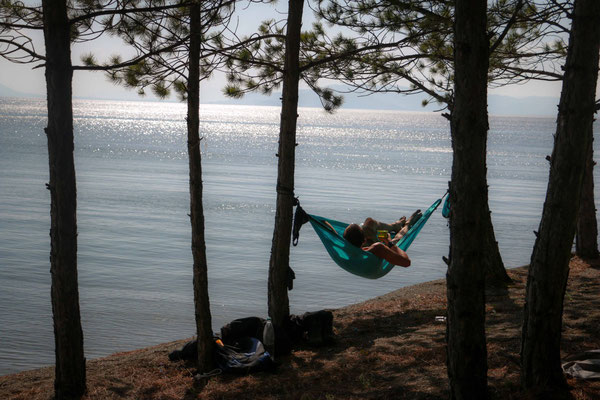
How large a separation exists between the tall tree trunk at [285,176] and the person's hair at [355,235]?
645 millimetres

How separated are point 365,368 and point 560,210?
1.98 meters

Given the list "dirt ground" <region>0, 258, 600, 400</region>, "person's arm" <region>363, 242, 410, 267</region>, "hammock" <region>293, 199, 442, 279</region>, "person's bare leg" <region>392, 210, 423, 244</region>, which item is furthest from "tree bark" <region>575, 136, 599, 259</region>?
"hammock" <region>293, 199, 442, 279</region>

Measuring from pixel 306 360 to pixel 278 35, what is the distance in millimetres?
2727

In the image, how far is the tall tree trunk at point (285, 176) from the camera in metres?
5.05

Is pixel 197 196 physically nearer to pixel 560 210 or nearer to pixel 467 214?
pixel 467 214

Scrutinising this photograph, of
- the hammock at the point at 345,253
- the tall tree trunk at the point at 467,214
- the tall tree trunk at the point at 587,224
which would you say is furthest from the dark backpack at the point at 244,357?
the tall tree trunk at the point at 587,224

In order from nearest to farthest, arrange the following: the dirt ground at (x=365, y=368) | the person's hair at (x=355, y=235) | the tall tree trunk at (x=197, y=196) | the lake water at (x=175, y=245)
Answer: the dirt ground at (x=365, y=368), the tall tree trunk at (x=197, y=196), the person's hair at (x=355, y=235), the lake water at (x=175, y=245)

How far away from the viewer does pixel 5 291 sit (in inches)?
333

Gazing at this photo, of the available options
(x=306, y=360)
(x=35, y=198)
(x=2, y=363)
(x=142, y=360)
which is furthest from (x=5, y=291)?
(x=35, y=198)

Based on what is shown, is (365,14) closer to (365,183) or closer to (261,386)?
(261,386)

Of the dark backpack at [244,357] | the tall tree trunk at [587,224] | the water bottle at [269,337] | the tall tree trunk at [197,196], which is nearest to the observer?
the tall tree trunk at [197,196]

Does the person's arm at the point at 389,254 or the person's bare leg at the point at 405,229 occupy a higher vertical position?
the person's bare leg at the point at 405,229

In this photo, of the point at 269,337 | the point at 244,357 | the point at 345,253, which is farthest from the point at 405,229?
the point at 244,357

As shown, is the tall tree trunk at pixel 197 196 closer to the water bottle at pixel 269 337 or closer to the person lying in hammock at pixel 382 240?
the water bottle at pixel 269 337
